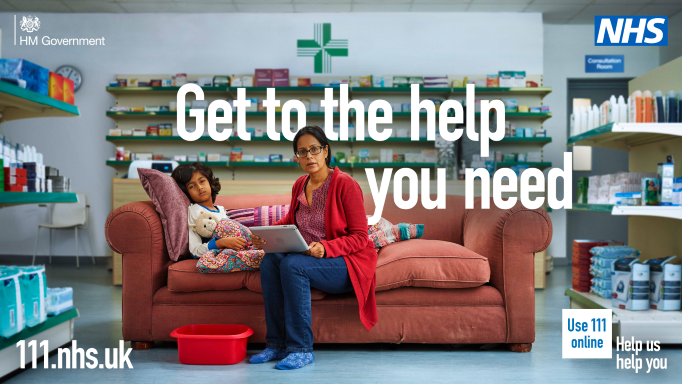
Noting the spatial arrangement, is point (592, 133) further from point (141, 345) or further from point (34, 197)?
point (34, 197)

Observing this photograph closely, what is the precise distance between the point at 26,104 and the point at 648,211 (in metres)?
3.06

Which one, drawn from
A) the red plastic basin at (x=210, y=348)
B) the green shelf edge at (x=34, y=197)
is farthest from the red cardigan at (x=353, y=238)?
the green shelf edge at (x=34, y=197)

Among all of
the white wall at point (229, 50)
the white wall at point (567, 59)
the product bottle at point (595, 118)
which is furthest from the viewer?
the white wall at point (567, 59)

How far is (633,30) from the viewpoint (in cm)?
556

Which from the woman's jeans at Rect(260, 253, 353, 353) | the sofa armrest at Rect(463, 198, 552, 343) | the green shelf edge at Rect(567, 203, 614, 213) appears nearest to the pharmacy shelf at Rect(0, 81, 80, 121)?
the woman's jeans at Rect(260, 253, 353, 353)

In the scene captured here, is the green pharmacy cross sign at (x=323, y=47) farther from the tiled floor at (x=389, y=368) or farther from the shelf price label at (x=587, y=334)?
the shelf price label at (x=587, y=334)

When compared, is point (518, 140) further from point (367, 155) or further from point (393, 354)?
point (393, 354)

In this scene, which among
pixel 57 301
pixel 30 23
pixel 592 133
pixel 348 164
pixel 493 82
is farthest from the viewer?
pixel 30 23

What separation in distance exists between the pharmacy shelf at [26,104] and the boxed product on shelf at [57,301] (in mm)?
845

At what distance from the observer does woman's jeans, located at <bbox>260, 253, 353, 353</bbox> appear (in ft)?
6.64

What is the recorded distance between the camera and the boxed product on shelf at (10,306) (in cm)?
183

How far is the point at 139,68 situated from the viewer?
218 inches

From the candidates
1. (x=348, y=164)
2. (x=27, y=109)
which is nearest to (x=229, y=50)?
(x=348, y=164)

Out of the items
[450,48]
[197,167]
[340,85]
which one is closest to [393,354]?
[197,167]
